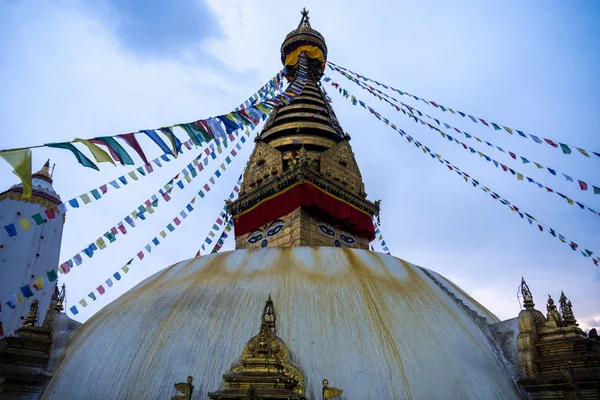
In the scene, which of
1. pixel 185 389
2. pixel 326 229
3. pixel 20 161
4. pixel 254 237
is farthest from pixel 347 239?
pixel 20 161

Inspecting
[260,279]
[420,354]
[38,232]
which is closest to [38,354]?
[260,279]

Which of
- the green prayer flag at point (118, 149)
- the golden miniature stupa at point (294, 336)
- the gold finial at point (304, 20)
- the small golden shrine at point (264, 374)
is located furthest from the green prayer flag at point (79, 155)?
the gold finial at point (304, 20)

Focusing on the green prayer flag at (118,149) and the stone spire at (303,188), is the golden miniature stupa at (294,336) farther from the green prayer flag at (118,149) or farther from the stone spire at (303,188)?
the stone spire at (303,188)

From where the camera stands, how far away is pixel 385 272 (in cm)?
652

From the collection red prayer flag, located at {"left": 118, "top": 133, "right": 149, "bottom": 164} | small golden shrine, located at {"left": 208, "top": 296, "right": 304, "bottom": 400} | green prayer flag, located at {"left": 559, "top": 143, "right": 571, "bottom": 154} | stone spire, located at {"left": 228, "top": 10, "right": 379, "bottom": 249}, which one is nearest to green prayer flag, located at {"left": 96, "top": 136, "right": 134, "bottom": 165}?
red prayer flag, located at {"left": 118, "top": 133, "right": 149, "bottom": 164}

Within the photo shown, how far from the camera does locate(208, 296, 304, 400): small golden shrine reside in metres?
4.15

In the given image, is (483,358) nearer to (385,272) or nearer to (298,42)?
(385,272)

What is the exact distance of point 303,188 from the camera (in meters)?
10.4

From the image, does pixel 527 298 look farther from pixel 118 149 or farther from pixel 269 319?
pixel 118 149

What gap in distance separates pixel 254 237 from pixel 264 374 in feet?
22.8

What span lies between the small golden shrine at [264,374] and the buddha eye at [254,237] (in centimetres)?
637

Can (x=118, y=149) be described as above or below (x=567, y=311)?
above

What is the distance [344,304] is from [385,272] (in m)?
1.24

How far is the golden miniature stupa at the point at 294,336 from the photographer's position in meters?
4.57
